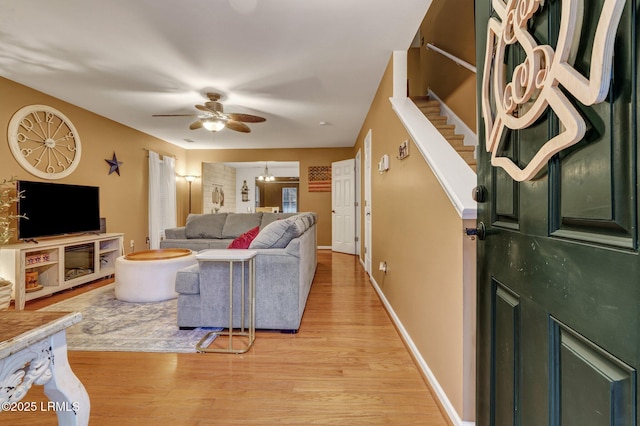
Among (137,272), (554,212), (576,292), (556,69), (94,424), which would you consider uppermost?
(556,69)

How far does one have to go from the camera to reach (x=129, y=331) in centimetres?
235

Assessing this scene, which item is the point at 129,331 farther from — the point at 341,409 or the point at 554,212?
the point at 554,212

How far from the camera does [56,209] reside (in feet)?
11.4

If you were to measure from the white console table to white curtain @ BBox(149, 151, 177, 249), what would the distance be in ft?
16.8

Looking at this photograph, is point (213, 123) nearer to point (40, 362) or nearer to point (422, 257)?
point (422, 257)

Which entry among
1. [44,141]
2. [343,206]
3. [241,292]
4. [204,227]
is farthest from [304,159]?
[241,292]

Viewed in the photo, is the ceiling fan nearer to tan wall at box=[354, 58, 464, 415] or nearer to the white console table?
tan wall at box=[354, 58, 464, 415]

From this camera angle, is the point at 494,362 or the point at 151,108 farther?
the point at 151,108

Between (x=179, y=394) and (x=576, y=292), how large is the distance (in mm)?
1896

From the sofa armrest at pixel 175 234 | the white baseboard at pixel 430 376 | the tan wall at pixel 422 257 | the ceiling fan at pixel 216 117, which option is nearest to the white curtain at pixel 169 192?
the sofa armrest at pixel 175 234

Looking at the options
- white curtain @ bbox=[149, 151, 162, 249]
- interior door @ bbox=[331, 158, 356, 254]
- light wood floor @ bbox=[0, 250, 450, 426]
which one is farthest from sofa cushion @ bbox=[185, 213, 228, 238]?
light wood floor @ bbox=[0, 250, 450, 426]

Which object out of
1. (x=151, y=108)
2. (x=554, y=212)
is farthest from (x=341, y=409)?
(x=151, y=108)

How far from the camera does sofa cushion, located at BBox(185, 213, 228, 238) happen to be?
16.0 feet

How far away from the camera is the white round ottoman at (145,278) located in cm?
299
